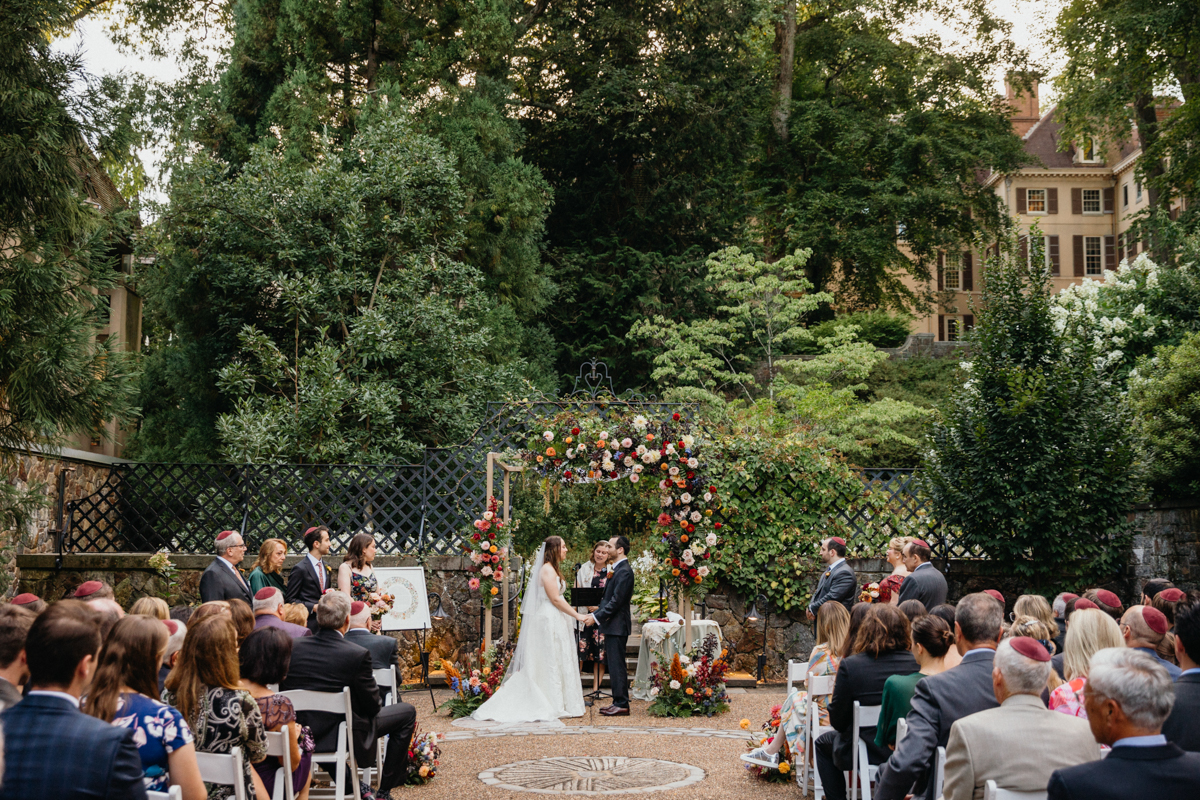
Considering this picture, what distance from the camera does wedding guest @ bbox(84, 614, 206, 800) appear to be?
11.0 ft

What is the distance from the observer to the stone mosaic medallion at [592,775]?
6.68 metres

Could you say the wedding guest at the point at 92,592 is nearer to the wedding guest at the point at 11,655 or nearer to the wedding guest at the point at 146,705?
the wedding guest at the point at 11,655

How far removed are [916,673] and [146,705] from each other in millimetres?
3416

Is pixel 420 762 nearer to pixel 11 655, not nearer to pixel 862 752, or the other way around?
pixel 862 752

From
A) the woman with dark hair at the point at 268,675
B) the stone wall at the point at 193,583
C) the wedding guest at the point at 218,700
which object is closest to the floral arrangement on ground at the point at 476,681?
the stone wall at the point at 193,583

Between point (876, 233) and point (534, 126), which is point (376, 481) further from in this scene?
point (876, 233)

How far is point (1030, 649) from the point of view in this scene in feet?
11.2

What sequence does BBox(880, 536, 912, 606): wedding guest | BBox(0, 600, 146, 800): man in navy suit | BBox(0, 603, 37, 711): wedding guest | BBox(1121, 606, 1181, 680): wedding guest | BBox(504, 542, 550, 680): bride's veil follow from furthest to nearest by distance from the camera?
1. BBox(504, 542, 550, 680): bride's veil
2. BBox(880, 536, 912, 606): wedding guest
3. BBox(1121, 606, 1181, 680): wedding guest
4. BBox(0, 603, 37, 711): wedding guest
5. BBox(0, 600, 146, 800): man in navy suit

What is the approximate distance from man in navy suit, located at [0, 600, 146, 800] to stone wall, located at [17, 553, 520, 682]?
341 inches

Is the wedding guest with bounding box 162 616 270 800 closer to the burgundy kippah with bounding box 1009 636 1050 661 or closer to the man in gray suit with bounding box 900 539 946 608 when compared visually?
the burgundy kippah with bounding box 1009 636 1050 661

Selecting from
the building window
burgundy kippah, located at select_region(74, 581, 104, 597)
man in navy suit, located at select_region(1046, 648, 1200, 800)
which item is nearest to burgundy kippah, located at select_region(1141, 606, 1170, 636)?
man in navy suit, located at select_region(1046, 648, 1200, 800)

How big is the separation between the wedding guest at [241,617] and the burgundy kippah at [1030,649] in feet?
11.3

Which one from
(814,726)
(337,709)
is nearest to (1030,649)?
(814,726)

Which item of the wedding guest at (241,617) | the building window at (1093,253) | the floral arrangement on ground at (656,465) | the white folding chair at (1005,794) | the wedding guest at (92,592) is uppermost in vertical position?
the building window at (1093,253)
